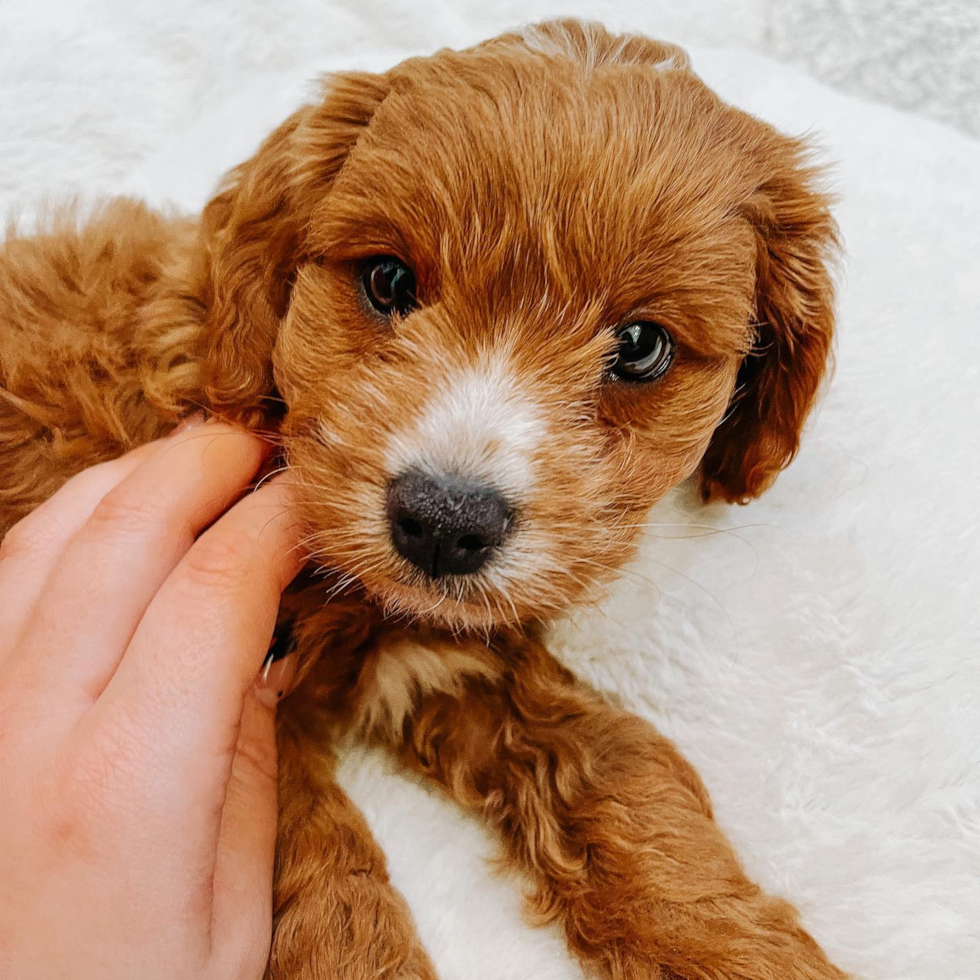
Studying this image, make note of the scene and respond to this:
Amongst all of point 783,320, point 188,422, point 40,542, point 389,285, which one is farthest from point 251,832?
point 783,320

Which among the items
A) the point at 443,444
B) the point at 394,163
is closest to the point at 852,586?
the point at 443,444

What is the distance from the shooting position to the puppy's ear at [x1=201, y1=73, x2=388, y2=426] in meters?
1.61

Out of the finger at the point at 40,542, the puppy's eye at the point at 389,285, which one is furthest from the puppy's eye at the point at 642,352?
the finger at the point at 40,542

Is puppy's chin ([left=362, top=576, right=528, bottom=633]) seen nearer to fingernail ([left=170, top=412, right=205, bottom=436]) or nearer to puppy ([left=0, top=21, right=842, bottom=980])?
puppy ([left=0, top=21, right=842, bottom=980])

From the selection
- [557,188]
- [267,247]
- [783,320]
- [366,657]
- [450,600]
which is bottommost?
[366,657]

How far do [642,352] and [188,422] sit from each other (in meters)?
0.89

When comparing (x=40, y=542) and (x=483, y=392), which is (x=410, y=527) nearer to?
(x=483, y=392)

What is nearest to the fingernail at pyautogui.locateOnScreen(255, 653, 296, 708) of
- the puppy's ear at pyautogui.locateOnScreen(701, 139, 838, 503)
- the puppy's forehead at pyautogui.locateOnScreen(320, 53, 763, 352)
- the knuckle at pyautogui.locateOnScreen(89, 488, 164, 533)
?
the knuckle at pyautogui.locateOnScreen(89, 488, 164, 533)

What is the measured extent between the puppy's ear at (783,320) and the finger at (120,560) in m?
1.03

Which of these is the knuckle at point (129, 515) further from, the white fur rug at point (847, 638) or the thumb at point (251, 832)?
the white fur rug at point (847, 638)

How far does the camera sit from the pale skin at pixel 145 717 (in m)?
1.23

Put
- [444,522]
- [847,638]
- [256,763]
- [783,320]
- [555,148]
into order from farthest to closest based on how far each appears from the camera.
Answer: [847,638], [783,320], [256,763], [555,148], [444,522]

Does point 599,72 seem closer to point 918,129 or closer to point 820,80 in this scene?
point 918,129

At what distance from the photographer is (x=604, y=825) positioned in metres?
1.67
